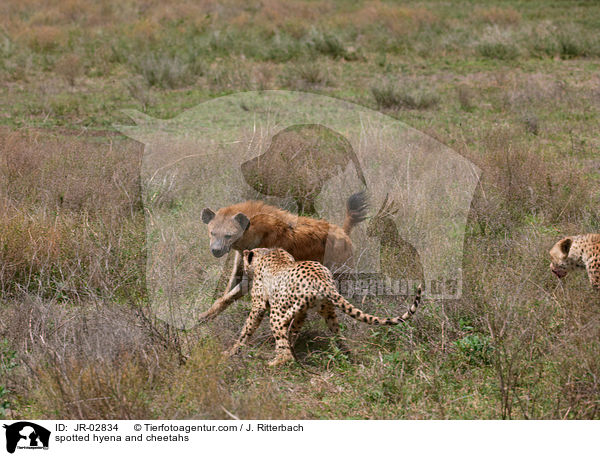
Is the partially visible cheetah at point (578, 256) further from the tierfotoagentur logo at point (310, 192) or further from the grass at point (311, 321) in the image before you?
the tierfotoagentur logo at point (310, 192)

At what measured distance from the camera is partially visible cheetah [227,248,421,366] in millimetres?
5352

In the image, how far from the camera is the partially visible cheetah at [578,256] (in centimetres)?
573

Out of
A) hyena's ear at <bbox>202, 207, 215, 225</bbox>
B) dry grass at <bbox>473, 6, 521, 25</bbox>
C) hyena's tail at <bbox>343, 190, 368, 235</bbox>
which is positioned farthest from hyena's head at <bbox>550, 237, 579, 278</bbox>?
dry grass at <bbox>473, 6, 521, 25</bbox>

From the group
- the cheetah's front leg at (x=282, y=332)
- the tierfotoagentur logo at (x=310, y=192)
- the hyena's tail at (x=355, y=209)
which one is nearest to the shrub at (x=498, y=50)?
the tierfotoagentur logo at (x=310, y=192)

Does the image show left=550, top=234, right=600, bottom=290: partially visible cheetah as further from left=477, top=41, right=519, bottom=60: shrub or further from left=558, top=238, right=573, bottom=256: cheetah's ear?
left=477, top=41, right=519, bottom=60: shrub

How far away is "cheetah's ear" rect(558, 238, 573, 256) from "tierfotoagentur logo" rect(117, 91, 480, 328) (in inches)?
37.7

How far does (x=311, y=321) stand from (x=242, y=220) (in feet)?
3.78

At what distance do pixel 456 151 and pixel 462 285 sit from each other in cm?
427

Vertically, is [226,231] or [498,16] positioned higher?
[498,16]

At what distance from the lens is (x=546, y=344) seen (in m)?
5.18

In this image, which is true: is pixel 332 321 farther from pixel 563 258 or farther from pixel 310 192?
pixel 310 192

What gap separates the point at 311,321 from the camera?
6172mm

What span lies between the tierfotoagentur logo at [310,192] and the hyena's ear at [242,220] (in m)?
0.01

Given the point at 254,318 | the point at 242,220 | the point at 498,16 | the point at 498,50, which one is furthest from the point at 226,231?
the point at 498,16
